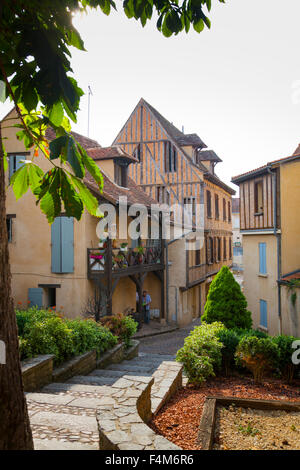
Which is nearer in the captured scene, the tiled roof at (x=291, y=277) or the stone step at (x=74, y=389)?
the stone step at (x=74, y=389)

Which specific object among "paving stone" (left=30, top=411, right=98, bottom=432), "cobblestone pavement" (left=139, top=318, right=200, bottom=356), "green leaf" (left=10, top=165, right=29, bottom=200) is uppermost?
"green leaf" (left=10, top=165, right=29, bottom=200)

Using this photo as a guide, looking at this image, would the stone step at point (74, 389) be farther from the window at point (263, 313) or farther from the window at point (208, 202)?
the window at point (208, 202)

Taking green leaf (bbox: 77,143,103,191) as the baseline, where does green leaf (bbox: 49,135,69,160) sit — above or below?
above

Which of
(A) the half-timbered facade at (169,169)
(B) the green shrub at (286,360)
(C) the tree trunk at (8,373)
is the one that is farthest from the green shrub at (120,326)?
(A) the half-timbered facade at (169,169)

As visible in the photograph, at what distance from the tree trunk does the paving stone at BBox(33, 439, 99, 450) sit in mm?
1394

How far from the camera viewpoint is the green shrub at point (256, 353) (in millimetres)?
7273

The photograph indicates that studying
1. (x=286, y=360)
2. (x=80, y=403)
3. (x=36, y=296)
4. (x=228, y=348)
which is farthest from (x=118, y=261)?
(x=80, y=403)

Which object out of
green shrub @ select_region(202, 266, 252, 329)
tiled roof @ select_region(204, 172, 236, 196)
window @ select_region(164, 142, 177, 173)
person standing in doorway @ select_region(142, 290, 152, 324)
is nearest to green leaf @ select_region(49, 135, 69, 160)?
green shrub @ select_region(202, 266, 252, 329)

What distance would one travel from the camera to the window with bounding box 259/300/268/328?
15.1 meters

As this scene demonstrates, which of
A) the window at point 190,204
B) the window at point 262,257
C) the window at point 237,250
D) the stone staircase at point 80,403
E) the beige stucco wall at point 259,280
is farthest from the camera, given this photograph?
the window at point 237,250

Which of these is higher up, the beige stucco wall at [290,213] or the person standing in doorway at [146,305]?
the beige stucco wall at [290,213]

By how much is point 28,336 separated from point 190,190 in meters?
16.8

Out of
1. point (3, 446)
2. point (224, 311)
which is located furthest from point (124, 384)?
point (224, 311)

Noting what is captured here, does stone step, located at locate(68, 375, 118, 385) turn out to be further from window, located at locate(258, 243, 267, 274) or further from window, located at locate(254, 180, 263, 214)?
window, located at locate(254, 180, 263, 214)
